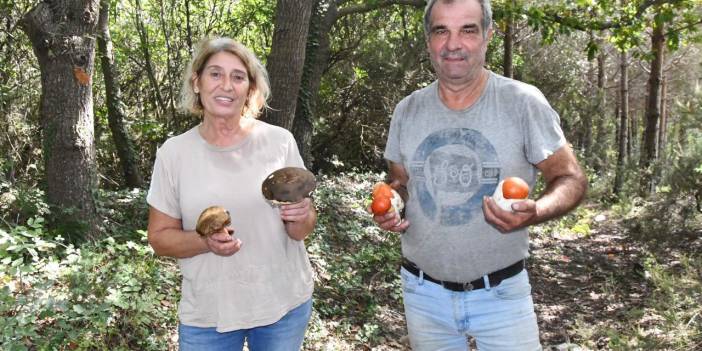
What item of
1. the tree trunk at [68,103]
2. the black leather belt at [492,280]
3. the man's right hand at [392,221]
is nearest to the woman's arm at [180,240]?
the man's right hand at [392,221]

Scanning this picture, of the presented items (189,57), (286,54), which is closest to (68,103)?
(286,54)

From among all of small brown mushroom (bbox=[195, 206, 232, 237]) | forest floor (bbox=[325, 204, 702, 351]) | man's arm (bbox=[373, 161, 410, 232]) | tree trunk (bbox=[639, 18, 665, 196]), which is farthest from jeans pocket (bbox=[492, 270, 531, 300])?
tree trunk (bbox=[639, 18, 665, 196])

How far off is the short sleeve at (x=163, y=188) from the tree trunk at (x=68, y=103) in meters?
3.60

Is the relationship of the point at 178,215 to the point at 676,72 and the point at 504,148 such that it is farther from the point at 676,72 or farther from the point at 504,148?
the point at 676,72

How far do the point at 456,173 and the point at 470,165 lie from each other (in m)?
0.08

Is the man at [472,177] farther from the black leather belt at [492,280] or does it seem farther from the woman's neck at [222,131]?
the woman's neck at [222,131]

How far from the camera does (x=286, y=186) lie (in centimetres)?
248

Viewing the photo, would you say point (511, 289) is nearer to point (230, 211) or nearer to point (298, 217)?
point (298, 217)

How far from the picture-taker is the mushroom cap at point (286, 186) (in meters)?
2.48

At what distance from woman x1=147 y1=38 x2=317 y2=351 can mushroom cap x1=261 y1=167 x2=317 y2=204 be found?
6cm

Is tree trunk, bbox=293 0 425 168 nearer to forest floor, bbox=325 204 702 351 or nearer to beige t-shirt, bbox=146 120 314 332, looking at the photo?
forest floor, bbox=325 204 702 351

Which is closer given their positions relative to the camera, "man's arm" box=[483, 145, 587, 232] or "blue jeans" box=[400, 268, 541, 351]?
"man's arm" box=[483, 145, 587, 232]

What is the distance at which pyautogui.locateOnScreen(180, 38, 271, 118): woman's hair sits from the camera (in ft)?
8.80

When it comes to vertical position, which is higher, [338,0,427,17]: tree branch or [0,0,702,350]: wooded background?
[338,0,427,17]: tree branch
